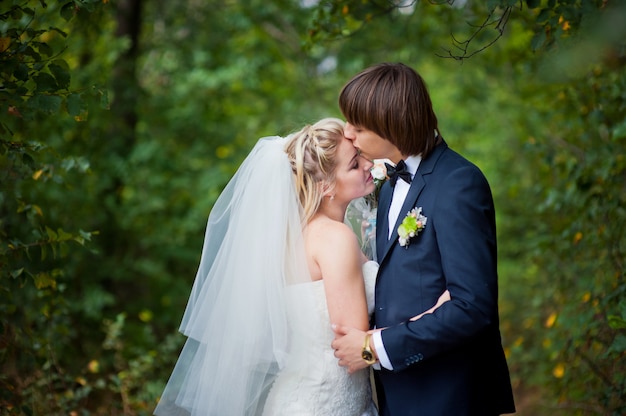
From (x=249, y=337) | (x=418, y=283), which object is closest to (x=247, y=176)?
(x=249, y=337)

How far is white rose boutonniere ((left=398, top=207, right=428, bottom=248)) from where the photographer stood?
266 cm

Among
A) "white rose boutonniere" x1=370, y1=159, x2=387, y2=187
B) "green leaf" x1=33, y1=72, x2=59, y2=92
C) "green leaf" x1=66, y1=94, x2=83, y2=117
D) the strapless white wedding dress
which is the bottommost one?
the strapless white wedding dress

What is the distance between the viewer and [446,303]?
2.51 metres

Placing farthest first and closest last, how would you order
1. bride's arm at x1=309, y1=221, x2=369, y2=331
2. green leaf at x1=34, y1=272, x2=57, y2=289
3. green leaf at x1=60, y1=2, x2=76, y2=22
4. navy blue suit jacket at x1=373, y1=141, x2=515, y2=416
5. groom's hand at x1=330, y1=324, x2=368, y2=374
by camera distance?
1. green leaf at x1=34, y1=272, x2=57, y2=289
2. green leaf at x1=60, y1=2, x2=76, y2=22
3. bride's arm at x1=309, y1=221, x2=369, y2=331
4. groom's hand at x1=330, y1=324, x2=368, y2=374
5. navy blue suit jacket at x1=373, y1=141, x2=515, y2=416

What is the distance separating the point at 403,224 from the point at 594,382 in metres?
2.47

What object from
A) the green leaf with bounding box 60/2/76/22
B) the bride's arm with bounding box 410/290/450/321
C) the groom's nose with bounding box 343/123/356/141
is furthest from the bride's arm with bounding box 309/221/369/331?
the green leaf with bounding box 60/2/76/22

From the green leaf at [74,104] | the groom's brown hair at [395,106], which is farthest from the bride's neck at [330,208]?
the green leaf at [74,104]

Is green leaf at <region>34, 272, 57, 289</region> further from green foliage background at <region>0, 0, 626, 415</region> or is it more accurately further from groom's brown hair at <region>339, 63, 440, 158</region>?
groom's brown hair at <region>339, 63, 440, 158</region>

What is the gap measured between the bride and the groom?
157mm

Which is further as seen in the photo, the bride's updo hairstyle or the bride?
the bride's updo hairstyle

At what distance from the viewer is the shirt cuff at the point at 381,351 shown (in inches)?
103

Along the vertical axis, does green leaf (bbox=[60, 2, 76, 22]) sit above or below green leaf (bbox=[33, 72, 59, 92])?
above

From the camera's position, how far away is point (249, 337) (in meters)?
2.94

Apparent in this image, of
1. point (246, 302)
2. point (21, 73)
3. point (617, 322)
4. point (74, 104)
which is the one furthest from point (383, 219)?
point (21, 73)
